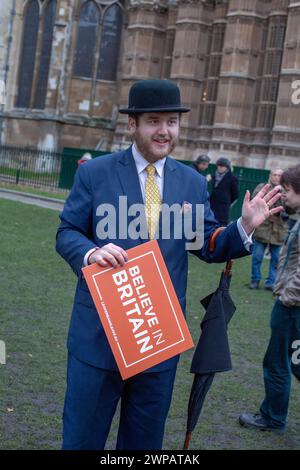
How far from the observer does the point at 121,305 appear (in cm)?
325

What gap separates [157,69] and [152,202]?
2922 centimetres

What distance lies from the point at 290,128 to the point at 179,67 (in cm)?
632

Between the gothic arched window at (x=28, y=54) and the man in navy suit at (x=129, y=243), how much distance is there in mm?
32604

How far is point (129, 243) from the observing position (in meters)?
3.43

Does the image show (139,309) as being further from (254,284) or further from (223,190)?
(223,190)

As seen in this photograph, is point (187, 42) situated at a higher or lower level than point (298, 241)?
higher

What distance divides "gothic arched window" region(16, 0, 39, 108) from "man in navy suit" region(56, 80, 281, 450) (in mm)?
32604

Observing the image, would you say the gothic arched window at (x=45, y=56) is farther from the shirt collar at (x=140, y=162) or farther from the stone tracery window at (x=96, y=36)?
the shirt collar at (x=140, y=162)

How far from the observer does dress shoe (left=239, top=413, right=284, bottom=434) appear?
5562mm

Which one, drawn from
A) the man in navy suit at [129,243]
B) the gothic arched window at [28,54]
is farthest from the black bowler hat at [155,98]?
the gothic arched window at [28,54]

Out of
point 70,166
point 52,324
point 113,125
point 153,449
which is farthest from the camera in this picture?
point 113,125

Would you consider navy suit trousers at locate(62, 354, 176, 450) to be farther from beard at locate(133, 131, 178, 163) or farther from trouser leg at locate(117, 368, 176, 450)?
beard at locate(133, 131, 178, 163)

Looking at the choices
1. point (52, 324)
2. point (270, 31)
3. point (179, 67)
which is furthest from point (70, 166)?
point (52, 324)
